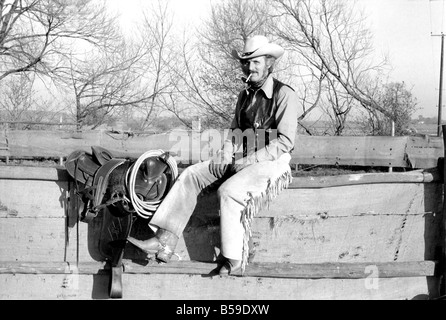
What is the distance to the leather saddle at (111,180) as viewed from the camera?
3547mm

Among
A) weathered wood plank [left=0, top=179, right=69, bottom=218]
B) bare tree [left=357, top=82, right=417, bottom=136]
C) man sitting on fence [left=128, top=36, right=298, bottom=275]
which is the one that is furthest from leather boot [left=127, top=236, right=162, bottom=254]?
bare tree [left=357, top=82, right=417, bottom=136]

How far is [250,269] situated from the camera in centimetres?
362

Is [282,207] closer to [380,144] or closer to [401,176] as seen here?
[401,176]

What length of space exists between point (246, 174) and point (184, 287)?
847 millimetres

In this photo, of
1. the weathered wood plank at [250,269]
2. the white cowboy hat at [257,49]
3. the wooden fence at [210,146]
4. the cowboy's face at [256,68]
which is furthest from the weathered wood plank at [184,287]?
the wooden fence at [210,146]

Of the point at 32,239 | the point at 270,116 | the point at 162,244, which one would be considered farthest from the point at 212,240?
the point at 32,239

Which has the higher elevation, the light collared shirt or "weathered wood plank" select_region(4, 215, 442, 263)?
the light collared shirt

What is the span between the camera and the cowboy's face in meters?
3.84

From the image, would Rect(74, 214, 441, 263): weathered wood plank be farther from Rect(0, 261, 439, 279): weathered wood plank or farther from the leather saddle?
the leather saddle

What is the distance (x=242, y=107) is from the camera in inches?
157

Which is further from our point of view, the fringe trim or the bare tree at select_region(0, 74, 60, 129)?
the bare tree at select_region(0, 74, 60, 129)

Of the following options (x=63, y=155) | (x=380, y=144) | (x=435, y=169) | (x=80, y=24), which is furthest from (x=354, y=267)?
(x=80, y=24)

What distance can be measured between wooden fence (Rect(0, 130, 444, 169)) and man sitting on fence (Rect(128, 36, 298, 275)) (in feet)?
19.9

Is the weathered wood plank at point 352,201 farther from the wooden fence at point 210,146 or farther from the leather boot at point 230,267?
the wooden fence at point 210,146
